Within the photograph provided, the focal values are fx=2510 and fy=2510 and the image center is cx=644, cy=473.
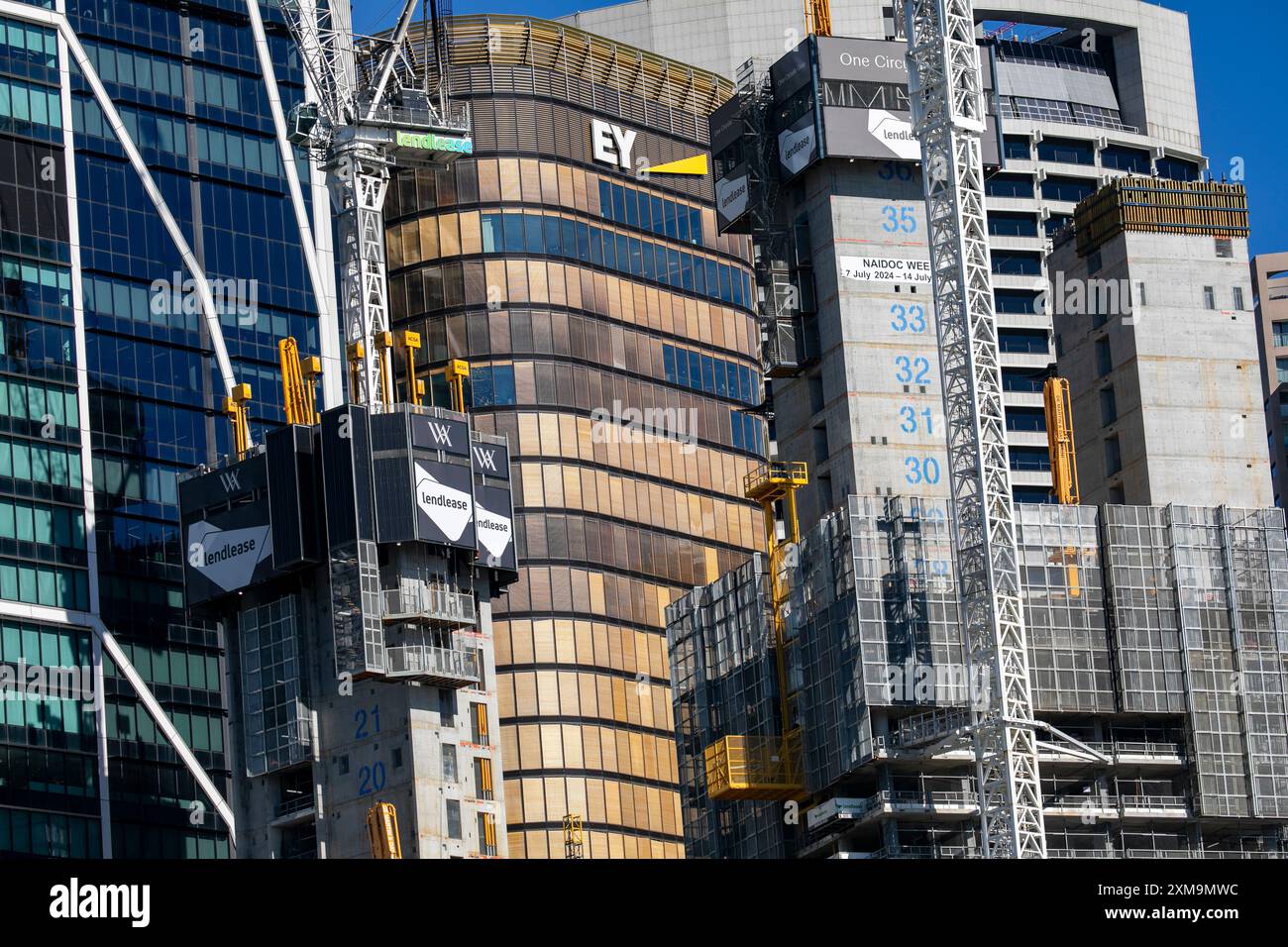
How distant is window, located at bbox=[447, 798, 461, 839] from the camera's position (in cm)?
12812

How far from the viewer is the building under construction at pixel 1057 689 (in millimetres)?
122438

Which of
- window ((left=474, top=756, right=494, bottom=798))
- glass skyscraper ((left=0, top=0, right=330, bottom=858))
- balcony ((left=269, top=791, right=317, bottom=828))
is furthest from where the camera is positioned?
glass skyscraper ((left=0, top=0, right=330, bottom=858))

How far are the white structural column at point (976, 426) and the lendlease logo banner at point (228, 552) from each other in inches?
1561

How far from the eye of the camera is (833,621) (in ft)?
416

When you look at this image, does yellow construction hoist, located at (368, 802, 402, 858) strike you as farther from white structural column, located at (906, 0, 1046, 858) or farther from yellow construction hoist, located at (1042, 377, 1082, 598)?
yellow construction hoist, located at (1042, 377, 1082, 598)

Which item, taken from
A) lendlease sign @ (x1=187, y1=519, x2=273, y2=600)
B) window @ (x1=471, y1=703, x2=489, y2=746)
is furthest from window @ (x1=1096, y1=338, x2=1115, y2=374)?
lendlease sign @ (x1=187, y1=519, x2=273, y2=600)

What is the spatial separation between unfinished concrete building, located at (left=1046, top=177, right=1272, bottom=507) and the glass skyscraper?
2444 inches

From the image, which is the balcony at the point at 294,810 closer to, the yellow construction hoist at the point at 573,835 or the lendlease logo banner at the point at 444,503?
the yellow construction hoist at the point at 573,835

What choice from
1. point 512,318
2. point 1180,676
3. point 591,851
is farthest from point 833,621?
point 512,318

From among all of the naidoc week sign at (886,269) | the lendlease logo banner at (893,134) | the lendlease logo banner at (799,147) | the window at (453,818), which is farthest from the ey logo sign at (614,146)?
the window at (453,818)

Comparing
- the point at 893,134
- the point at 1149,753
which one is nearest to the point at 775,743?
the point at 1149,753

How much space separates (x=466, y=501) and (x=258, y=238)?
52.5m
